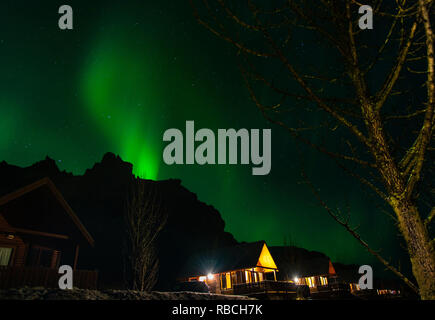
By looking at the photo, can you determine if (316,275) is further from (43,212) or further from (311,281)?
(43,212)

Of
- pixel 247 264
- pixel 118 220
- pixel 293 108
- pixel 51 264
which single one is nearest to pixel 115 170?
pixel 118 220

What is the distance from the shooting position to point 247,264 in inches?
1356

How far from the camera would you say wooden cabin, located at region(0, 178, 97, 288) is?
1476cm

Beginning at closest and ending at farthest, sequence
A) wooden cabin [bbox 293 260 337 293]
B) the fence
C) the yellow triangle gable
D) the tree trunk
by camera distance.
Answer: the tree trunk
the fence
the yellow triangle gable
wooden cabin [bbox 293 260 337 293]

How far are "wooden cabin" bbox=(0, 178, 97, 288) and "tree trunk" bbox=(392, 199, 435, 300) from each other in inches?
623

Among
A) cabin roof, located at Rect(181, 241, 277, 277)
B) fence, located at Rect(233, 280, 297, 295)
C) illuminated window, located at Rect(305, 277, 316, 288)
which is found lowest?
illuminated window, located at Rect(305, 277, 316, 288)

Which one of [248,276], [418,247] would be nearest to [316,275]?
[248,276]

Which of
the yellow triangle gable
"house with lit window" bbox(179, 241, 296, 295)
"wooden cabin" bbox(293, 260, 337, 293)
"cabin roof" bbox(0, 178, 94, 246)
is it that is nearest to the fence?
"house with lit window" bbox(179, 241, 296, 295)

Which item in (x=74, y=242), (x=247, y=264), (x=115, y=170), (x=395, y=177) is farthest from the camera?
(x=115, y=170)

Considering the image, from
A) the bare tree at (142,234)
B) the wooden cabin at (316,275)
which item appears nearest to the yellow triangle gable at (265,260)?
the wooden cabin at (316,275)

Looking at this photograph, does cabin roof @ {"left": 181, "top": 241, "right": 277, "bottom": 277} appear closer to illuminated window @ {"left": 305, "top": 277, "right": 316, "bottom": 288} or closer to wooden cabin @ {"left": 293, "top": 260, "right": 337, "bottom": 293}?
wooden cabin @ {"left": 293, "top": 260, "right": 337, "bottom": 293}

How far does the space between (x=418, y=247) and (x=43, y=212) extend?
19.6 m
